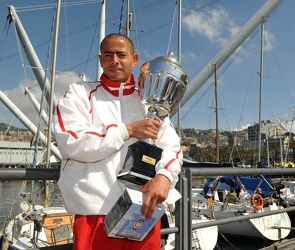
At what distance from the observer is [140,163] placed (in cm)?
152

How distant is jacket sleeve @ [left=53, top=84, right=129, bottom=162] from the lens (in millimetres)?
1524

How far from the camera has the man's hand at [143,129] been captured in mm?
1585

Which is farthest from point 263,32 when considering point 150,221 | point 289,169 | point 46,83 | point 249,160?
point 249,160

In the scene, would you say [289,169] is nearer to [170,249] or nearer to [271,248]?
[271,248]

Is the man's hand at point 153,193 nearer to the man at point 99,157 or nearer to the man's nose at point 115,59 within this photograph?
the man at point 99,157

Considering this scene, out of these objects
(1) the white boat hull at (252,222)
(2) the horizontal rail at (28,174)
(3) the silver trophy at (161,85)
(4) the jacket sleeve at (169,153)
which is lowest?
(2) the horizontal rail at (28,174)

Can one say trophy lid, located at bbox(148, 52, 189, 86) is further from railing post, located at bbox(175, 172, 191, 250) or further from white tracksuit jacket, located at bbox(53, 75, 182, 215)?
railing post, located at bbox(175, 172, 191, 250)

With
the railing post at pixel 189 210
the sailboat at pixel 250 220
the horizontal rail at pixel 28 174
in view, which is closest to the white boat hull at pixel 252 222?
the sailboat at pixel 250 220

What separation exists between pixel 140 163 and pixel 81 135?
29 centimetres

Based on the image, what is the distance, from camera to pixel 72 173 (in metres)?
1.60

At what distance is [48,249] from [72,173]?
1.52ft

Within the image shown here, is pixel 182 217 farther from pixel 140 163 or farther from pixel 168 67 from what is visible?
pixel 168 67

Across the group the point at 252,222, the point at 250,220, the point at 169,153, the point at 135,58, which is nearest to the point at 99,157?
the point at 169,153

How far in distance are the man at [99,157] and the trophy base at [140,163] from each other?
1.7 inches
